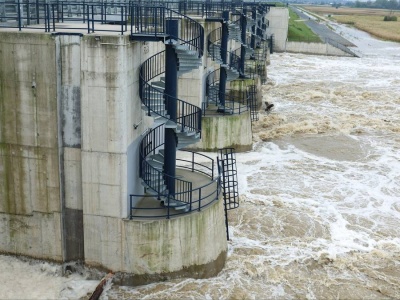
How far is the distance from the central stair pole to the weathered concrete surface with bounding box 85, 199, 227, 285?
1.04 m

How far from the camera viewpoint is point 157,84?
15.2m

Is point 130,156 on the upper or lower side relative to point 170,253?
upper

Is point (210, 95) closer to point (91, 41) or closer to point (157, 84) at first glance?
point (157, 84)

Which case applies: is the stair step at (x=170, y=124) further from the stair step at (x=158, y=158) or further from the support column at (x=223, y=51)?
the support column at (x=223, y=51)

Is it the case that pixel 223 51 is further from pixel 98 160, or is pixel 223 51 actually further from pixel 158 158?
pixel 98 160

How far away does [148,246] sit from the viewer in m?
13.5

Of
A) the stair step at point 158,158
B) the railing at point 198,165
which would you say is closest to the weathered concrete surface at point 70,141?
the stair step at point 158,158

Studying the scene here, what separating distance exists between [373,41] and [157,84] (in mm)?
85230

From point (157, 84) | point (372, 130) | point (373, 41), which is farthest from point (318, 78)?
point (373, 41)

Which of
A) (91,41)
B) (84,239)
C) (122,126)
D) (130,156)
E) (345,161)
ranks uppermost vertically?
(91,41)

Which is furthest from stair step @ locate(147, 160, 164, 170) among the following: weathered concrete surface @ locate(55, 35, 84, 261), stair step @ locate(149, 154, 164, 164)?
weathered concrete surface @ locate(55, 35, 84, 261)

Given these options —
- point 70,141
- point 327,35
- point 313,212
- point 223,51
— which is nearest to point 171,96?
point 70,141

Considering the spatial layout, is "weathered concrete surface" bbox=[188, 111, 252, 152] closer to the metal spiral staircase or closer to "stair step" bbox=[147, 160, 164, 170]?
the metal spiral staircase

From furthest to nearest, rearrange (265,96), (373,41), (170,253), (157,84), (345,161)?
(373,41)
(265,96)
(345,161)
(157,84)
(170,253)
